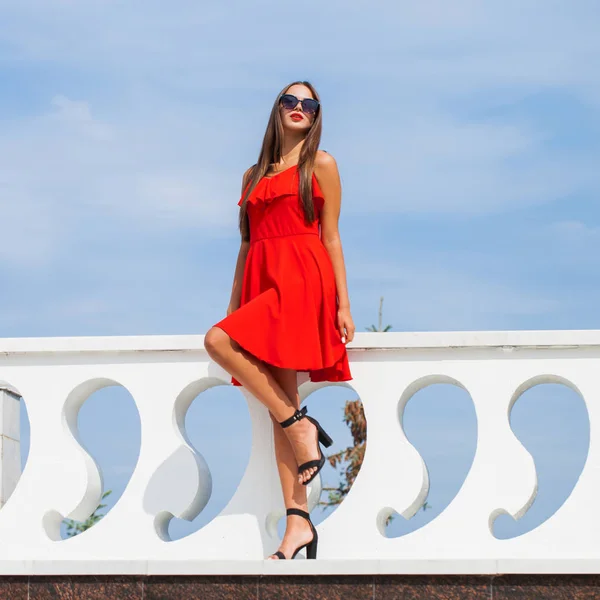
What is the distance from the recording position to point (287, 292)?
5.11 metres

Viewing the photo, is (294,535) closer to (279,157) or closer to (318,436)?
(318,436)

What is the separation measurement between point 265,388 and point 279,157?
3.60 feet

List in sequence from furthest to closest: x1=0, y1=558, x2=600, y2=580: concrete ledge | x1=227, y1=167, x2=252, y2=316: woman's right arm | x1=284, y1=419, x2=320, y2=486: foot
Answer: x1=227, y1=167, x2=252, y2=316: woman's right arm
x1=284, y1=419, x2=320, y2=486: foot
x1=0, y1=558, x2=600, y2=580: concrete ledge

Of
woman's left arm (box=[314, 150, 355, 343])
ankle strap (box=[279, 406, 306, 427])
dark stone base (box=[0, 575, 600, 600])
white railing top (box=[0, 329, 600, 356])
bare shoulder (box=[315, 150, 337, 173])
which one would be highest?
bare shoulder (box=[315, 150, 337, 173])

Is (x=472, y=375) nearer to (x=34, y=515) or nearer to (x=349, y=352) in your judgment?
(x=349, y=352)

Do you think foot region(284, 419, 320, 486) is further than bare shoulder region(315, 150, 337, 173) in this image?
No

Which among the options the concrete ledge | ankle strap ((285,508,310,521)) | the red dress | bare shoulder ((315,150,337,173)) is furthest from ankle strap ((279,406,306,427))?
bare shoulder ((315,150,337,173))

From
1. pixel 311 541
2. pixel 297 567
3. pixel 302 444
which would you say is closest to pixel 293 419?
pixel 302 444

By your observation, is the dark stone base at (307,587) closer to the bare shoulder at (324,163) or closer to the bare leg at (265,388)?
the bare leg at (265,388)

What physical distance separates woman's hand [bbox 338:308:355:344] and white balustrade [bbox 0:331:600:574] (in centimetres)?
11

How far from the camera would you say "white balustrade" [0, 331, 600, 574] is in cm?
499

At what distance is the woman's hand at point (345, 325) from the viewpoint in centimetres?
517

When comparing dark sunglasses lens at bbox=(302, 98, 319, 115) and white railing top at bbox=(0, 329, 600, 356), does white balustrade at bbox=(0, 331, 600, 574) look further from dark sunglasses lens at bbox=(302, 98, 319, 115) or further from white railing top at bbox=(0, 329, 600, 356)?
dark sunglasses lens at bbox=(302, 98, 319, 115)

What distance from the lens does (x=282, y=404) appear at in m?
5.07
